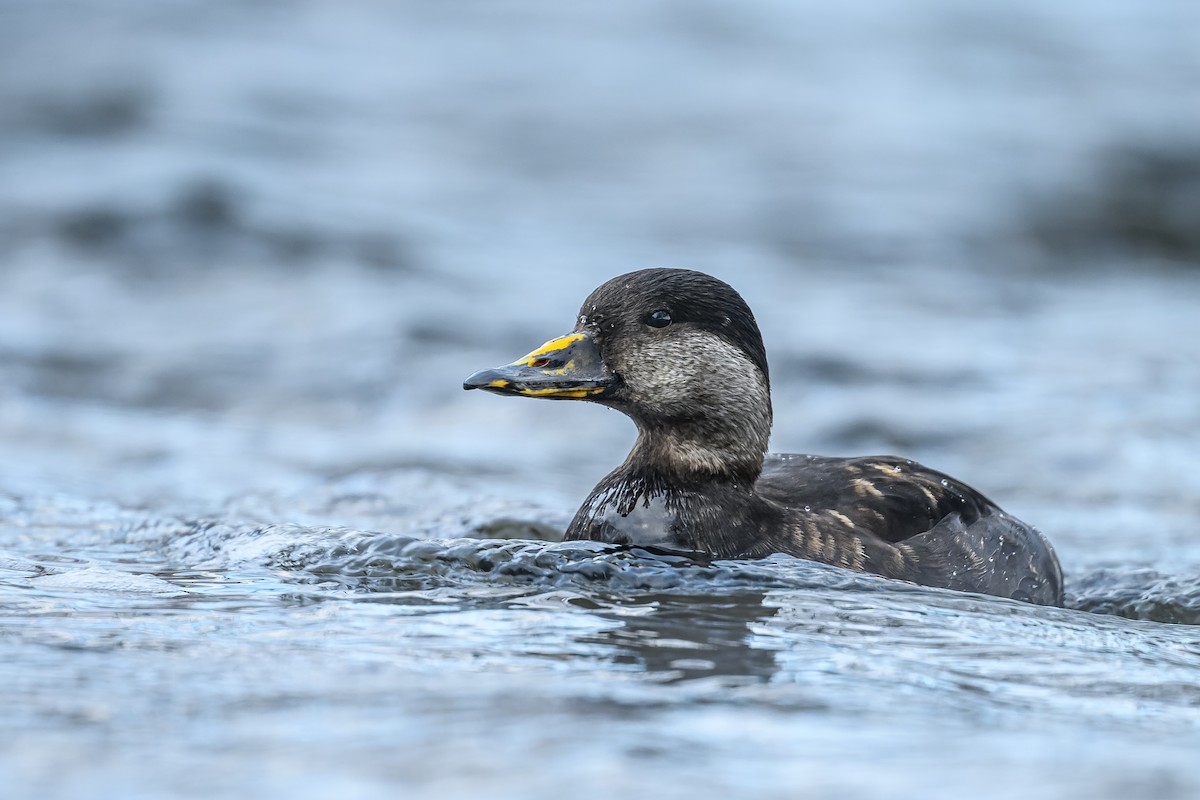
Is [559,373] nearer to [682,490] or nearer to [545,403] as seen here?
[682,490]

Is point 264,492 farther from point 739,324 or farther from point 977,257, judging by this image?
point 977,257

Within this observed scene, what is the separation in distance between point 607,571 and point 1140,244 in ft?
39.5

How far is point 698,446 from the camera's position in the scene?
20.7ft

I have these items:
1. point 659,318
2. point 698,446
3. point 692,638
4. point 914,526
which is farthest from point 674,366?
point 692,638

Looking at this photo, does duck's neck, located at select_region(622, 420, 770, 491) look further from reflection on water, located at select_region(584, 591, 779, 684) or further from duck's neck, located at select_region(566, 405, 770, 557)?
reflection on water, located at select_region(584, 591, 779, 684)

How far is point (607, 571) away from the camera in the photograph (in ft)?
18.8

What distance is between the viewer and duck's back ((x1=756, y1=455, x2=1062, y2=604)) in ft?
20.5

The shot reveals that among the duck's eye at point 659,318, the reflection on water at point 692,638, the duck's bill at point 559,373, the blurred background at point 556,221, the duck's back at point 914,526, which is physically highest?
the blurred background at point 556,221

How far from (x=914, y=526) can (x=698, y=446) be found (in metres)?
0.94

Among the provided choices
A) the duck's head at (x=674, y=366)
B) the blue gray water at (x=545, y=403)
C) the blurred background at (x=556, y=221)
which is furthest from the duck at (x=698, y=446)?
the blurred background at (x=556, y=221)

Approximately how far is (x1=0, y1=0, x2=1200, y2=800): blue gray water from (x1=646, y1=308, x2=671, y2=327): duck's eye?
92 cm

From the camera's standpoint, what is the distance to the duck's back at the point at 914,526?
6.24 m

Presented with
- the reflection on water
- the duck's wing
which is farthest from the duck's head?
the reflection on water

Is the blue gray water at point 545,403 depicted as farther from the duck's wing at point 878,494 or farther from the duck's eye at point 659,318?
the duck's eye at point 659,318
